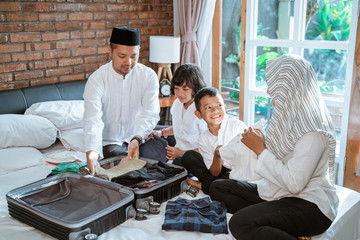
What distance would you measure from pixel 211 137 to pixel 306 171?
804 mm

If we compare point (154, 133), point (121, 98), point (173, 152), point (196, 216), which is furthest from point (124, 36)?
point (196, 216)

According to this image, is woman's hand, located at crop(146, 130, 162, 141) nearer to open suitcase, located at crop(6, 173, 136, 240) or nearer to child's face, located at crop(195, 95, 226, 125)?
child's face, located at crop(195, 95, 226, 125)

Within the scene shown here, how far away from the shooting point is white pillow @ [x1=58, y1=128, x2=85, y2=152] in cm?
290

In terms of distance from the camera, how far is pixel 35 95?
3.15 meters

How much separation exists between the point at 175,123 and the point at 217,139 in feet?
1.82

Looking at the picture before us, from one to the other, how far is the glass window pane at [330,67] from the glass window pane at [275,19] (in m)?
0.28

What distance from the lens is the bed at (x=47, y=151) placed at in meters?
1.81

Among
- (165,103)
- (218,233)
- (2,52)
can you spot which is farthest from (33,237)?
(165,103)

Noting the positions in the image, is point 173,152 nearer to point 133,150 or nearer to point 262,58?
point 133,150

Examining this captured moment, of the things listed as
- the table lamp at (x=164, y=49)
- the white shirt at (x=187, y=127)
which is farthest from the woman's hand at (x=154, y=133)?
the table lamp at (x=164, y=49)

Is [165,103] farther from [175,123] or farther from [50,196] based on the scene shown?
[50,196]

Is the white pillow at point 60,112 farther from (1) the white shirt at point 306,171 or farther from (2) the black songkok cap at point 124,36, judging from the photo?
(1) the white shirt at point 306,171

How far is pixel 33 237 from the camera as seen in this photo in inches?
69.3

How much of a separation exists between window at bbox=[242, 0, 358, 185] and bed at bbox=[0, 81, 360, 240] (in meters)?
1.09
